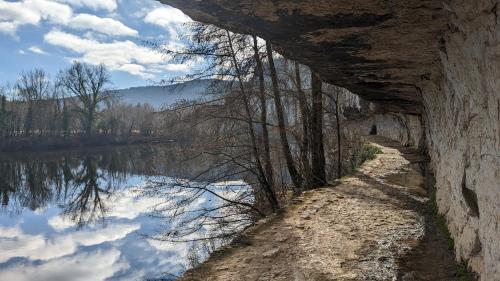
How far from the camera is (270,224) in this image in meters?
6.11

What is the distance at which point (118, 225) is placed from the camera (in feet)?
52.7

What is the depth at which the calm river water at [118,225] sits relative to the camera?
393 inches

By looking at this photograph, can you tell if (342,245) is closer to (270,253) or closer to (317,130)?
(270,253)

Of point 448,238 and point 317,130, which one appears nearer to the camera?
point 448,238

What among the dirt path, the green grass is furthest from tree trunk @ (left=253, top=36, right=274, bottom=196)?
the green grass

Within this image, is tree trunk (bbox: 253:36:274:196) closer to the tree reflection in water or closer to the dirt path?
the tree reflection in water

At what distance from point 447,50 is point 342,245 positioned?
104 inches

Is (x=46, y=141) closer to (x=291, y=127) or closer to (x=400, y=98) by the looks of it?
(x=291, y=127)

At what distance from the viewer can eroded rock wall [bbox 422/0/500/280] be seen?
279cm

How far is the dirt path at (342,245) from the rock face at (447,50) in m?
0.47

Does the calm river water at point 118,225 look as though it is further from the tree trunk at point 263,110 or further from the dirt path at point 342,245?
the dirt path at point 342,245

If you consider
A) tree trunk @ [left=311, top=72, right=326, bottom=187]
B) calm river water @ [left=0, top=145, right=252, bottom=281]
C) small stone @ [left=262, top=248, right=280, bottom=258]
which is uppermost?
tree trunk @ [left=311, top=72, right=326, bottom=187]

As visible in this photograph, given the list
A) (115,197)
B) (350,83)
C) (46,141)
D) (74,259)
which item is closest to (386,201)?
(350,83)

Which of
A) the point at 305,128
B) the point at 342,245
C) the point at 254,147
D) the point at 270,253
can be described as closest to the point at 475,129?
the point at 342,245
